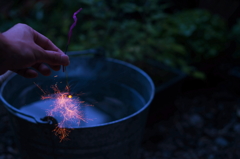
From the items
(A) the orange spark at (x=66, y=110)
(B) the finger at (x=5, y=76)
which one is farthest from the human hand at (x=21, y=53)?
(B) the finger at (x=5, y=76)

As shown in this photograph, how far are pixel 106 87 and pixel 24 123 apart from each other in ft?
2.30

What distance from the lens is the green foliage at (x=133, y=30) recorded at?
2.55 metres

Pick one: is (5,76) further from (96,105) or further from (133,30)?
(133,30)

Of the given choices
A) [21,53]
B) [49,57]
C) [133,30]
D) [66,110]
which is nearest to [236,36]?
[133,30]

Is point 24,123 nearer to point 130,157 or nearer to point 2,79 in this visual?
point 2,79

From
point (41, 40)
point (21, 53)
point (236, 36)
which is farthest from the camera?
point (236, 36)

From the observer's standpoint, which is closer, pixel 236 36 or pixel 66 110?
pixel 66 110

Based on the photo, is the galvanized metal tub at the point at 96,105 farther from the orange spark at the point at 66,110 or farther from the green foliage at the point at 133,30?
the green foliage at the point at 133,30

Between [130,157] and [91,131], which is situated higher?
[91,131]

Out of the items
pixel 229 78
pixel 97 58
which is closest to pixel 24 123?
pixel 97 58

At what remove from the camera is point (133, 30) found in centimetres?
261

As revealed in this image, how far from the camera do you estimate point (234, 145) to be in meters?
2.31

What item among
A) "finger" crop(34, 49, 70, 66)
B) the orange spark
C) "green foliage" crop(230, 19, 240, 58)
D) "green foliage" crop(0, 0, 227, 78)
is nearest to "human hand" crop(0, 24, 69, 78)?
"finger" crop(34, 49, 70, 66)

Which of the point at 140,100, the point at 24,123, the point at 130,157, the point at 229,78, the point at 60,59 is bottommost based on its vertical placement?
the point at 229,78
